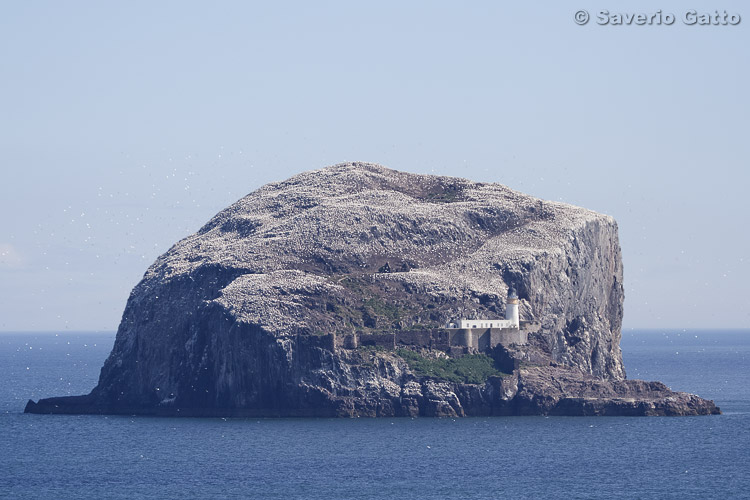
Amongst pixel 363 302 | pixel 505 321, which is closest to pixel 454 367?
pixel 505 321

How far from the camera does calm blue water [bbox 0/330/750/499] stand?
104 m

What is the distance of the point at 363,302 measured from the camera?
149000mm

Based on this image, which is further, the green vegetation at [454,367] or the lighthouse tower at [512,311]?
the lighthouse tower at [512,311]

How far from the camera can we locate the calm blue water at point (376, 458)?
104 meters

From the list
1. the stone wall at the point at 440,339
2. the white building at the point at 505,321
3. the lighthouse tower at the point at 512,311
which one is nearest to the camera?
the stone wall at the point at 440,339

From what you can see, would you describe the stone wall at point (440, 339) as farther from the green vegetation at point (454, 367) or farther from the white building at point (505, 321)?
the green vegetation at point (454, 367)

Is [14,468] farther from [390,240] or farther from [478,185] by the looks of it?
[478,185]

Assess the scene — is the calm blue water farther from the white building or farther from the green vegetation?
the white building

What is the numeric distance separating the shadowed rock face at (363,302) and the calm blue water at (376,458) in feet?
10.7

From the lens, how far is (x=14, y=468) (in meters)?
116

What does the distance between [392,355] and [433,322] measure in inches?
380

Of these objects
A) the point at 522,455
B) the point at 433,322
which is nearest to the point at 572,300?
the point at 433,322

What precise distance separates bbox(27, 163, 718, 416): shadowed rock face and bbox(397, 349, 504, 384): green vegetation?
0.95 metres

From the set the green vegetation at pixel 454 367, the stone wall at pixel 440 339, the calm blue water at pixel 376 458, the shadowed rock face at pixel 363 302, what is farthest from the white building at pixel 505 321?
the calm blue water at pixel 376 458
